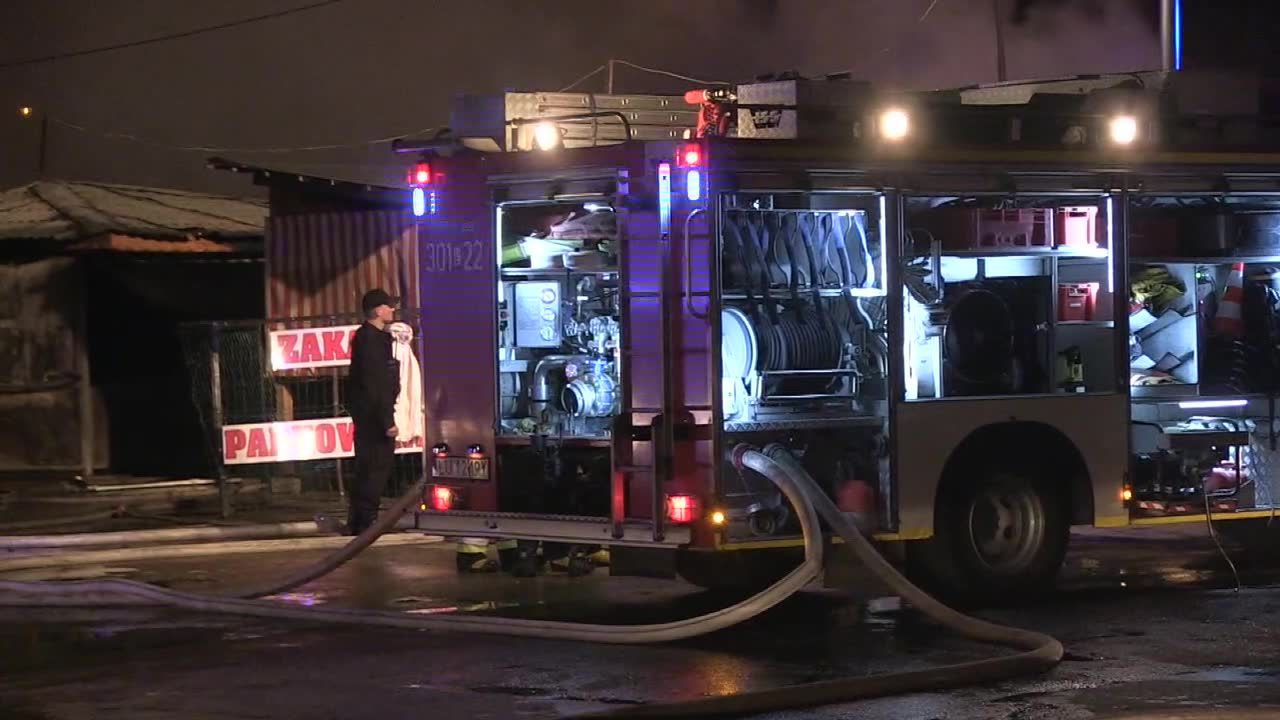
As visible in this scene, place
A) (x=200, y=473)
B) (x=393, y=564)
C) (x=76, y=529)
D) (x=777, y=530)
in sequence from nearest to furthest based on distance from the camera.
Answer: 1. (x=777, y=530)
2. (x=393, y=564)
3. (x=76, y=529)
4. (x=200, y=473)

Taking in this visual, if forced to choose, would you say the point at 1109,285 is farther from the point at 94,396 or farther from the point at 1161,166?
the point at 94,396

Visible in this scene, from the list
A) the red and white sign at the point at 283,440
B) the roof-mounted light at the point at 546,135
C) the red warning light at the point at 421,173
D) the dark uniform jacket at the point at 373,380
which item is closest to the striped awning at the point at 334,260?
the red and white sign at the point at 283,440

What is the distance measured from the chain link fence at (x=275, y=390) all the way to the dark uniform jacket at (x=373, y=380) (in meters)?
3.03

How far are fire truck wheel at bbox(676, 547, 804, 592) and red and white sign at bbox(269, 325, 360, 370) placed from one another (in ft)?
20.6

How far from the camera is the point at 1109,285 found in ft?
36.2

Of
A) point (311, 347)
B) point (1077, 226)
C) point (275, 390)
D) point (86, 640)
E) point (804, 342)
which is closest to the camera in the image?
point (86, 640)

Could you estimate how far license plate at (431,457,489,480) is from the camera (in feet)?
34.5

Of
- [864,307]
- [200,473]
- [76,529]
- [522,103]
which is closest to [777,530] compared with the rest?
[864,307]

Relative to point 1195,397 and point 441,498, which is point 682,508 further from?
point 1195,397

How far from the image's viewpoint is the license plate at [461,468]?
10.5 metres

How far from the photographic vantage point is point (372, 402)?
12.9m

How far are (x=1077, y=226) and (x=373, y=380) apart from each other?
4.98 meters

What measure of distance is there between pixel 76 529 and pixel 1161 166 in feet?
31.4

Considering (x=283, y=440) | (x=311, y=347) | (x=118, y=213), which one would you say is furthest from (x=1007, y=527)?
(x=118, y=213)
